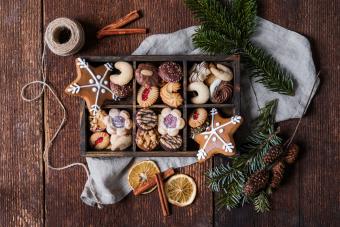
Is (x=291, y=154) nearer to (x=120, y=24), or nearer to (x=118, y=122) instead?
(x=118, y=122)

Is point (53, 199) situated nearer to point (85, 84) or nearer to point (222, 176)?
point (85, 84)

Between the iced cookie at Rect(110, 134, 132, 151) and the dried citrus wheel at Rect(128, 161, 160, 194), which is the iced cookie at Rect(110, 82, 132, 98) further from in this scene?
the dried citrus wheel at Rect(128, 161, 160, 194)

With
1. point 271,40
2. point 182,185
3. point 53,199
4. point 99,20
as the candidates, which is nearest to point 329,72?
point 271,40

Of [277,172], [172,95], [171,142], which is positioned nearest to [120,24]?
[172,95]

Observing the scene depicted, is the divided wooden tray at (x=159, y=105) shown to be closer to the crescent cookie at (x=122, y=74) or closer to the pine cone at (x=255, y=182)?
the crescent cookie at (x=122, y=74)

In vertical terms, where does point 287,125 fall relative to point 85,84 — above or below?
below

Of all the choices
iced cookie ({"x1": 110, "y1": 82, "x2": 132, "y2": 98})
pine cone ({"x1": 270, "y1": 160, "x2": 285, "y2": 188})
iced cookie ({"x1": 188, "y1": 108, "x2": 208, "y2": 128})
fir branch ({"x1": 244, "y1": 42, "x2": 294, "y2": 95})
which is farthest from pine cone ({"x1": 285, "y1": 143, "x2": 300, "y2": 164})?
iced cookie ({"x1": 110, "y1": 82, "x2": 132, "y2": 98})
